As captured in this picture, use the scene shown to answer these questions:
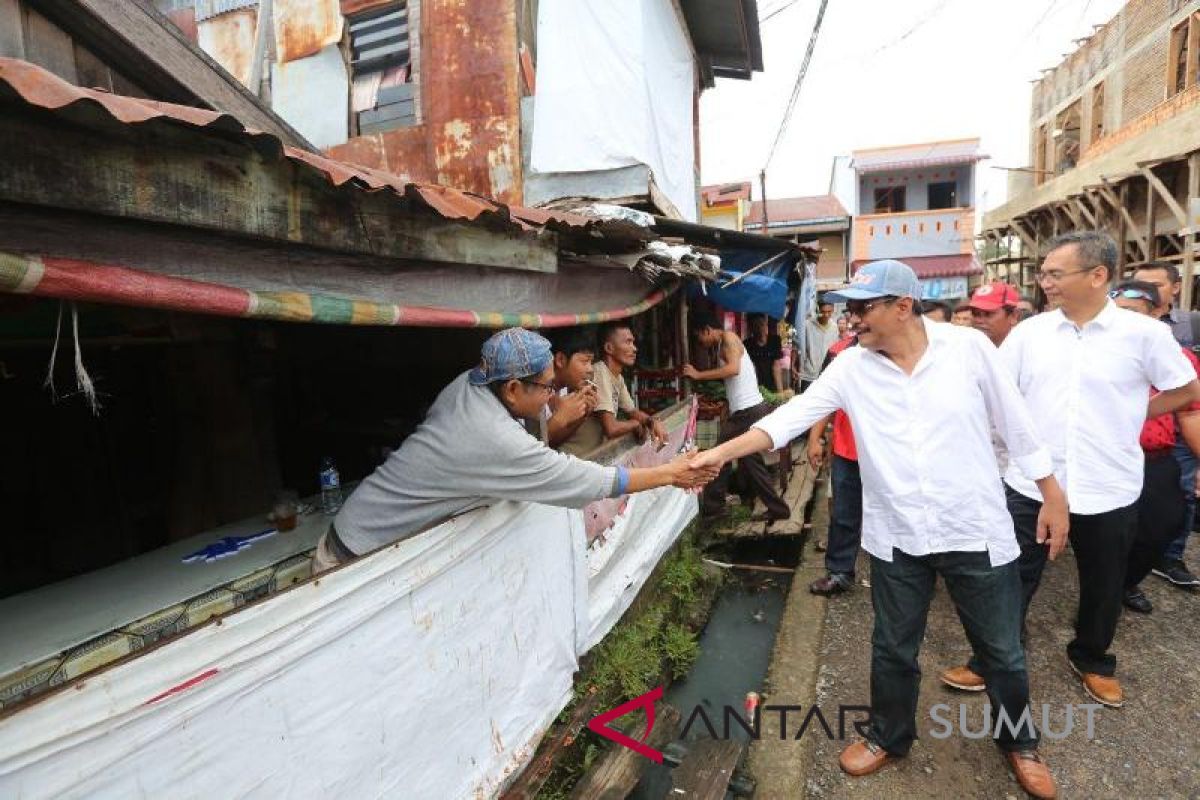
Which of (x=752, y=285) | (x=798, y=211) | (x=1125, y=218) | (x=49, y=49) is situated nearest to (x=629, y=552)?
(x=752, y=285)

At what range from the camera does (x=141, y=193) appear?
1570mm

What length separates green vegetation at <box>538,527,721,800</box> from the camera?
3305 mm

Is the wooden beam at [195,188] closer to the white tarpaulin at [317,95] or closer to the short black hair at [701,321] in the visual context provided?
the short black hair at [701,321]

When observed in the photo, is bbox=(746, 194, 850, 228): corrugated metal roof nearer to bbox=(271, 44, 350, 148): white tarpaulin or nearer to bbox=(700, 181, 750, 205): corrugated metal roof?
bbox=(700, 181, 750, 205): corrugated metal roof

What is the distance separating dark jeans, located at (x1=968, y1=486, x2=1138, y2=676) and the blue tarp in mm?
4421

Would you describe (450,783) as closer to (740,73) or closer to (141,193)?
(141,193)

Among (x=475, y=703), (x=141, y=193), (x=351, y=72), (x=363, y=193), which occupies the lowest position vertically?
(x=475, y=703)

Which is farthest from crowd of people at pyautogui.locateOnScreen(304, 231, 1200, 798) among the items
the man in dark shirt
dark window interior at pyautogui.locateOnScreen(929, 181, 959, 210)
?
dark window interior at pyautogui.locateOnScreen(929, 181, 959, 210)

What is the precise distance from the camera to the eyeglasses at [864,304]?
2551 millimetres

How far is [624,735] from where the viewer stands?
3.31m

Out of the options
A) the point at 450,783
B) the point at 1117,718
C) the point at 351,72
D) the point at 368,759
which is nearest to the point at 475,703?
the point at 450,783

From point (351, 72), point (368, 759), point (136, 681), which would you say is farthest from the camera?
point (351, 72)

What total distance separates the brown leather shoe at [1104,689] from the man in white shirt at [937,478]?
0.90 m

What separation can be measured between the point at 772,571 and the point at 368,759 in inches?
179
